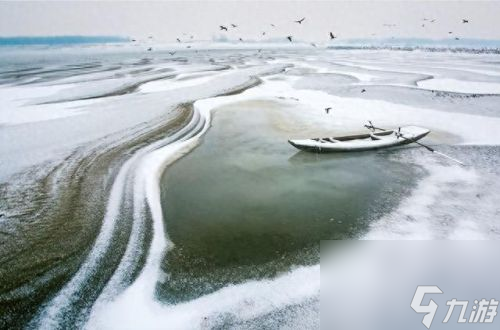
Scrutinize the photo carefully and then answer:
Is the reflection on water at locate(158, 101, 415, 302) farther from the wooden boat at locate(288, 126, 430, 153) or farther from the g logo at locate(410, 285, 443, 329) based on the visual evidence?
the g logo at locate(410, 285, 443, 329)

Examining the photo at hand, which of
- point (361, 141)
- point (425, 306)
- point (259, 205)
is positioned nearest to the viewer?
point (425, 306)

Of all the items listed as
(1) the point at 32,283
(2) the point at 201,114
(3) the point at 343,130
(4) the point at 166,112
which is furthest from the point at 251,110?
(1) the point at 32,283

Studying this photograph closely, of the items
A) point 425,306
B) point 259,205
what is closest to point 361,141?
point 259,205

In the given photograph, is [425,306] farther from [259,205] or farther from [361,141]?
[361,141]

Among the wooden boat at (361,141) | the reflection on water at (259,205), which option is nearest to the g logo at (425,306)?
the reflection on water at (259,205)

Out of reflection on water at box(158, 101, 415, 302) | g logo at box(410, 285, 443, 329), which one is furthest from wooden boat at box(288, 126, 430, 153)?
g logo at box(410, 285, 443, 329)
